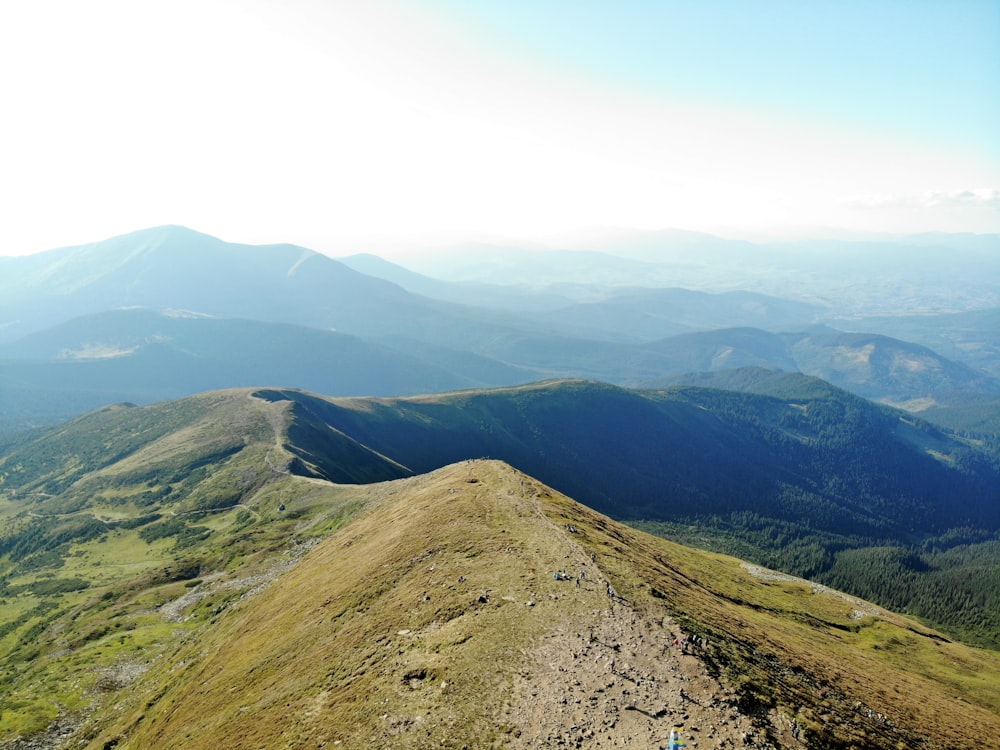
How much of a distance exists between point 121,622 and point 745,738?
107 metres

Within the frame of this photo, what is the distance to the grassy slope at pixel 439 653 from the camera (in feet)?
114

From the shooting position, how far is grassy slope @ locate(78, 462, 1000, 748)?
34.8m

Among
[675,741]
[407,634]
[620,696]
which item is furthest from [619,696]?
[407,634]

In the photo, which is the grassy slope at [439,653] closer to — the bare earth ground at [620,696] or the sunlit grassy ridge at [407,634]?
the sunlit grassy ridge at [407,634]

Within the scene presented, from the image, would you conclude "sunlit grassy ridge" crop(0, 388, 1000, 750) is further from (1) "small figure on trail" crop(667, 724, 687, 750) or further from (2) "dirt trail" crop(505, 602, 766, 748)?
(1) "small figure on trail" crop(667, 724, 687, 750)

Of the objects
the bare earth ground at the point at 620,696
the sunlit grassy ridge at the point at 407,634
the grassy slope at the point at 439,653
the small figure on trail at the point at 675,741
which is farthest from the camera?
the sunlit grassy ridge at the point at 407,634

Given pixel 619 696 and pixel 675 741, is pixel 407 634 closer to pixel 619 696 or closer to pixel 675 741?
pixel 619 696

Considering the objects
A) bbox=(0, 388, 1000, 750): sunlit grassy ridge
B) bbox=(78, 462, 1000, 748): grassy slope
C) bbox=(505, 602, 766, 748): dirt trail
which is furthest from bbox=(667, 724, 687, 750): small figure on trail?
bbox=(78, 462, 1000, 748): grassy slope

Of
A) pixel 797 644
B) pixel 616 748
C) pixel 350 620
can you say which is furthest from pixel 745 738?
pixel 797 644

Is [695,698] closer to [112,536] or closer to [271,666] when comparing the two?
[271,666]

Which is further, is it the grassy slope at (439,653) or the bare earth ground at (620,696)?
the grassy slope at (439,653)

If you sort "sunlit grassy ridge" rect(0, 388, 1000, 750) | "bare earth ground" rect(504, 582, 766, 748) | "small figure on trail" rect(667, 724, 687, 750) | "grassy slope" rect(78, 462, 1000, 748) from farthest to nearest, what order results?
1. "sunlit grassy ridge" rect(0, 388, 1000, 750)
2. "grassy slope" rect(78, 462, 1000, 748)
3. "bare earth ground" rect(504, 582, 766, 748)
4. "small figure on trail" rect(667, 724, 687, 750)

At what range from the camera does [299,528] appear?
114 m

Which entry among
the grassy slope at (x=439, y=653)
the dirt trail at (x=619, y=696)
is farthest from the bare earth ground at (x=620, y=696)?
the grassy slope at (x=439, y=653)
